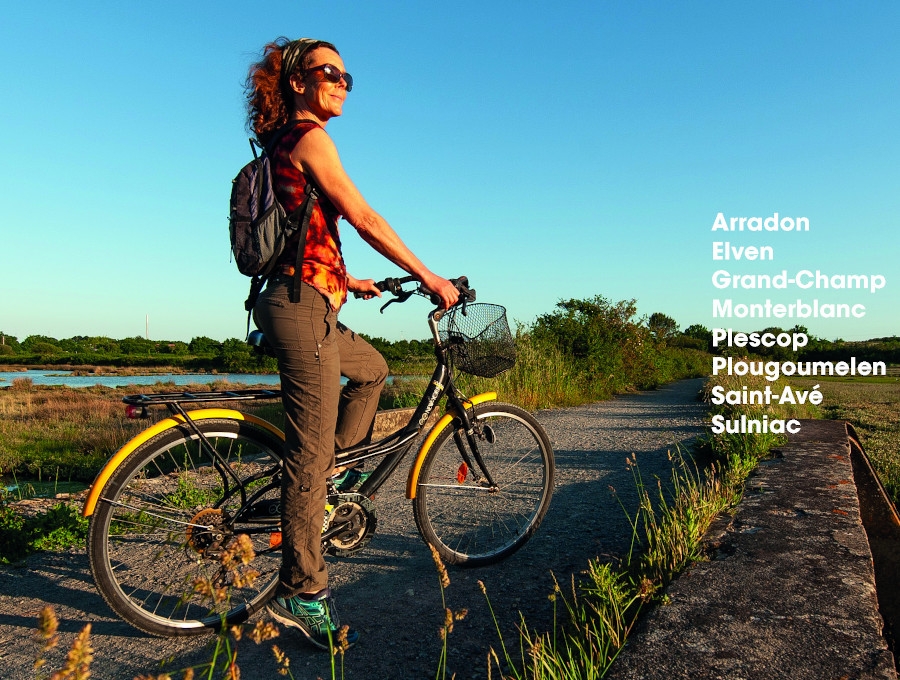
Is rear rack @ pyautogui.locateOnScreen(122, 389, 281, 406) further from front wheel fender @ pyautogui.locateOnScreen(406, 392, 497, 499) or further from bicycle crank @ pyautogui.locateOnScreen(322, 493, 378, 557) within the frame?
front wheel fender @ pyautogui.locateOnScreen(406, 392, 497, 499)

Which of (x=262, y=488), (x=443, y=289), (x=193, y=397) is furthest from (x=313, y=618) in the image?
(x=443, y=289)

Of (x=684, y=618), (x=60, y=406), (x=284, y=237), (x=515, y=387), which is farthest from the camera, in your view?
(x=60, y=406)

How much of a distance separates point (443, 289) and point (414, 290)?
265 millimetres

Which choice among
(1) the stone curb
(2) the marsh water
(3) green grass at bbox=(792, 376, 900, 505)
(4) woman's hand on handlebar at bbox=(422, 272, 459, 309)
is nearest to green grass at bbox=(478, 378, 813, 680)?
(1) the stone curb

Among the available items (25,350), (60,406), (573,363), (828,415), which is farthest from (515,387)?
(25,350)

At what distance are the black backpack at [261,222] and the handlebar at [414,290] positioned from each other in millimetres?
765

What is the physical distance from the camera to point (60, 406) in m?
23.5

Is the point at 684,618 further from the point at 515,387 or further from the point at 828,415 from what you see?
the point at 828,415

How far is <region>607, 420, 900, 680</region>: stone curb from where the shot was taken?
1616mm

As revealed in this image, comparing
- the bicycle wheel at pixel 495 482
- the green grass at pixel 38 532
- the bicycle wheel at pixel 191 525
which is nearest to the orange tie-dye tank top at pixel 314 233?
the bicycle wheel at pixel 191 525

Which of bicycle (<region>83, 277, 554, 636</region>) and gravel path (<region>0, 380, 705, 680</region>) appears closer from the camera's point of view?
gravel path (<region>0, 380, 705, 680</region>)

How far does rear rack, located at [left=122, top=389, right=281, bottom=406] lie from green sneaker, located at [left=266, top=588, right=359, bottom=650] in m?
0.84

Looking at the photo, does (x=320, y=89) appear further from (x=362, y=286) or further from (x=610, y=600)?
(x=610, y=600)

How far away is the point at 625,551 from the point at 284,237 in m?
2.38
